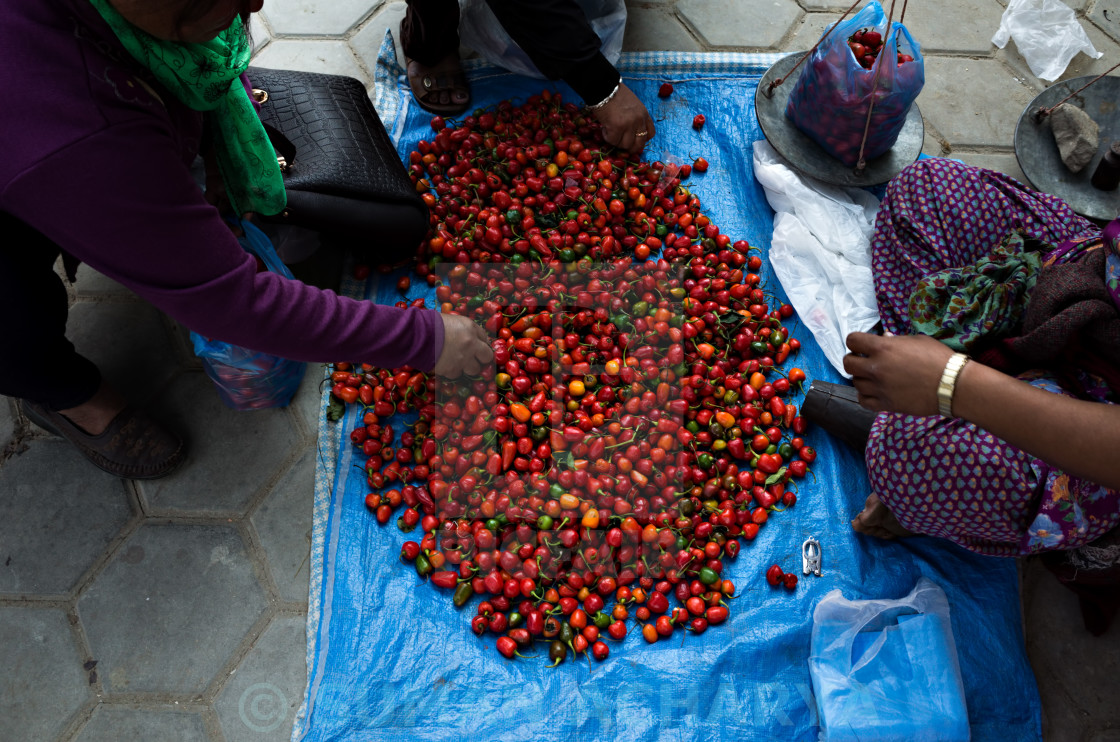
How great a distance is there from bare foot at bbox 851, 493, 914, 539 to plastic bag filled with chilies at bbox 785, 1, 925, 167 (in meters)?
1.09

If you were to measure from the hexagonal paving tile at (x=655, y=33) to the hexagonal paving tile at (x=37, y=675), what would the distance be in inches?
98.4

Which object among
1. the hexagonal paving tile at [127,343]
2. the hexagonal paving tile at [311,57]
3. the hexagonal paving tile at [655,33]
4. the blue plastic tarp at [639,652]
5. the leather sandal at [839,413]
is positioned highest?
the hexagonal paving tile at [655,33]

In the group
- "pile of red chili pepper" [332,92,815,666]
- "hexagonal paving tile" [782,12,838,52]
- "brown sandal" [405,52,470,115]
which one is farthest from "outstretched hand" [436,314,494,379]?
"hexagonal paving tile" [782,12,838,52]

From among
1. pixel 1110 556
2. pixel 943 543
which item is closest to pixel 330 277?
pixel 943 543

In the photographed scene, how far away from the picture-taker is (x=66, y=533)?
1846 mm

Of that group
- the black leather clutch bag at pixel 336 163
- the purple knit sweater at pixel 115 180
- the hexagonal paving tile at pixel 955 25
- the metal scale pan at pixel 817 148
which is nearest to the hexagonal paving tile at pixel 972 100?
the hexagonal paving tile at pixel 955 25

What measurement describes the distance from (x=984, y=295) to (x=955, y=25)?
1.83 meters

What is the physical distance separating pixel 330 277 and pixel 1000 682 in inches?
79.0

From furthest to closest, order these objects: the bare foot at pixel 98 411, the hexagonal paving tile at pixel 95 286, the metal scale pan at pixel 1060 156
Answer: the metal scale pan at pixel 1060 156, the hexagonal paving tile at pixel 95 286, the bare foot at pixel 98 411

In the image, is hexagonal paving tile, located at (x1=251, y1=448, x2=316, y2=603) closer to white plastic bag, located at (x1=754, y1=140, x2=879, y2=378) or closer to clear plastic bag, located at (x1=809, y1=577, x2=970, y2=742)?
clear plastic bag, located at (x1=809, y1=577, x2=970, y2=742)

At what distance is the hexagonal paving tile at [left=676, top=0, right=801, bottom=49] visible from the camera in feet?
8.84

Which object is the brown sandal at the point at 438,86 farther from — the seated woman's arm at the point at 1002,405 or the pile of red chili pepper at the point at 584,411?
the seated woman's arm at the point at 1002,405

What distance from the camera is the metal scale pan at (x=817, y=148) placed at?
220 centimetres

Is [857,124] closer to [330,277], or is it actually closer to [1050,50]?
[1050,50]
